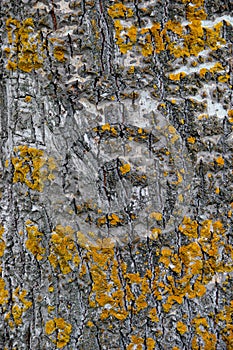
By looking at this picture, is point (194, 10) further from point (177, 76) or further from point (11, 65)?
point (11, 65)

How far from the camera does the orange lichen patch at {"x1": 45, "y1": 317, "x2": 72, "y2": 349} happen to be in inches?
50.6

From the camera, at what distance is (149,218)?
128cm

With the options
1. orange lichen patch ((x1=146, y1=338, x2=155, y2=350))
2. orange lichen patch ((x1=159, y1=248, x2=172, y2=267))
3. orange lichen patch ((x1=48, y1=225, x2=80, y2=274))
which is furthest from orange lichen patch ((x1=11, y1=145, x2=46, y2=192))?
orange lichen patch ((x1=146, y1=338, x2=155, y2=350))

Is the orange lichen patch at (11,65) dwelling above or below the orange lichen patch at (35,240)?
above

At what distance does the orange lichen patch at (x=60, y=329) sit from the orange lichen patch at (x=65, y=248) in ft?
0.41

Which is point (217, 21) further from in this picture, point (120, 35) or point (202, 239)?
point (202, 239)

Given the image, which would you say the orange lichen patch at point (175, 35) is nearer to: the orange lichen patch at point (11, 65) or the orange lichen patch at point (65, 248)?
the orange lichen patch at point (11, 65)

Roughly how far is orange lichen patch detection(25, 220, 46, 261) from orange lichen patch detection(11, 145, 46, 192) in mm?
90

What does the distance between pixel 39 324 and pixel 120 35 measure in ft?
2.24

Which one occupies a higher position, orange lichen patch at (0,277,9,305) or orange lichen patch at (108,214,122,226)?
orange lichen patch at (108,214,122,226)

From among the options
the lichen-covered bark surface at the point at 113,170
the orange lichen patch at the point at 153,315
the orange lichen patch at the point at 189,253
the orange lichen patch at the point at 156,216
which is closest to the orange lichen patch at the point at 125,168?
the lichen-covered bark surface at the point at 113,170

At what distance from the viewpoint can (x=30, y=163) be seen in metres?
1.27

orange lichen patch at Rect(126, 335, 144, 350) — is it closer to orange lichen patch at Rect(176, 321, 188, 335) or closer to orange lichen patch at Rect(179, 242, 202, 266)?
orange lichen patch at Rect(176, 321, 188, 335)

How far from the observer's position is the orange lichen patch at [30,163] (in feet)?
4.16
